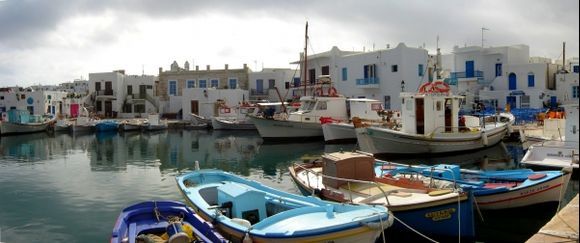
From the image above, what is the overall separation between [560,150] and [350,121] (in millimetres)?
17445

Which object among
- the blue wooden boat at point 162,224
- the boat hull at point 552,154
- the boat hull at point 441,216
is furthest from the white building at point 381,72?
the blue wooden boat at point 162,224

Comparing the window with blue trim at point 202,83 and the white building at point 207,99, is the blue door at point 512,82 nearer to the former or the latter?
the white building at point 207,99

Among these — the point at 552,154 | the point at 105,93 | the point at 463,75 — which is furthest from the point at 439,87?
the point at 105,93

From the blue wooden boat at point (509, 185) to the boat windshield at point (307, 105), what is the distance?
2211 centimetres

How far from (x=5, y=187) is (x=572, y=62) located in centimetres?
4614

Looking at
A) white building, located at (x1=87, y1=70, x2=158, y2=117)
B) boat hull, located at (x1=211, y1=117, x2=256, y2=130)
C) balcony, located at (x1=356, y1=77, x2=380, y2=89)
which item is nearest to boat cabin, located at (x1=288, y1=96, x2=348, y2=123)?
balcony, located at (x1=356, y1=77, x2=380, y2=89)

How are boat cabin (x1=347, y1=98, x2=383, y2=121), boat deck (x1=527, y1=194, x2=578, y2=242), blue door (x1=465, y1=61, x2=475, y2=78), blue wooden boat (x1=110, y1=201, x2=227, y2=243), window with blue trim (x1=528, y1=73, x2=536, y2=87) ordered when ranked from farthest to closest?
blue door (x1=465, y1=61, x2=475, y2=78) < window with blue trim (x1=528, y1=73, x2=536, y2=87) < boat cabin (x1=347, y1=98, x2=383, y2=121) < blue wooden boat (x1=110, y1=201, x2=227, y2=243) < boat deck (x1=527, y1=194, x2=578, y2=242)

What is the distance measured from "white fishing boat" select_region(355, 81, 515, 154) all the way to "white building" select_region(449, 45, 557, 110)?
1981 cm

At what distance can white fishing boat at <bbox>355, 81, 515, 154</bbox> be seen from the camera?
74.5ft

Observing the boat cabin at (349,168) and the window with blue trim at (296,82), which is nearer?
the boat cabin at (349,168)

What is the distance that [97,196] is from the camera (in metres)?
16.3

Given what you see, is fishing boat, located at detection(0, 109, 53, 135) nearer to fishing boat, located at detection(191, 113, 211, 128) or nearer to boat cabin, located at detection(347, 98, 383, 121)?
fishing boat, located at detection(191, 113, 211, 128)

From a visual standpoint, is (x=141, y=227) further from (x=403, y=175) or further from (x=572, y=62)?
(x=572, y=62)

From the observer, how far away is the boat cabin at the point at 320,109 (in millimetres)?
34438
